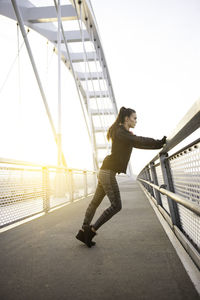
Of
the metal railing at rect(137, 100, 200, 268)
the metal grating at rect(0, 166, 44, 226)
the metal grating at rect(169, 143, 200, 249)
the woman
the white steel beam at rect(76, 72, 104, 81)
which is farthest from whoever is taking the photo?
the white steel beam at rect(76, 72, 104, 81)

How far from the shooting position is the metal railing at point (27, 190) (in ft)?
9.95

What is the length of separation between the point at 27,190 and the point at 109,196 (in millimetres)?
1922

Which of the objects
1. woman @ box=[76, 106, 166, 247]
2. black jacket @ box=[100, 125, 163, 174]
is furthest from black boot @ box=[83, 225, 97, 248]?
black jacket @ box=[100, 125, 163, 174]

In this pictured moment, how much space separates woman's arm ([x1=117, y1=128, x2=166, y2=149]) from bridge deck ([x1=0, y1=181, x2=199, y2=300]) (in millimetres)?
1060

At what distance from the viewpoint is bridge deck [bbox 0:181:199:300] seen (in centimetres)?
137

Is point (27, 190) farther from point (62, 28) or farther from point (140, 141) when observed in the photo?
point (62, 28)

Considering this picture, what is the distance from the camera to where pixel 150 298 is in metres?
1.27

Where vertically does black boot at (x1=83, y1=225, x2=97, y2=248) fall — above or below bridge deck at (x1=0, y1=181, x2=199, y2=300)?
above

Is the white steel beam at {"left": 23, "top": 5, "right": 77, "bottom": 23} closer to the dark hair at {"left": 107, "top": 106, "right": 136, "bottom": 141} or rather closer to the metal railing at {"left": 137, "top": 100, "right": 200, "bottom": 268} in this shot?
the dark hair at {"left": 107, "top": 106, "right": 136, "bottom": 141}

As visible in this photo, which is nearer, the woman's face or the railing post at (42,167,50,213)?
the woman's face

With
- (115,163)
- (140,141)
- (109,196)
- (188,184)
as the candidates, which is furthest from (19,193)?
(188,184)

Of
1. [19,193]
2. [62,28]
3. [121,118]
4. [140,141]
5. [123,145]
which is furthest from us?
[62,28]

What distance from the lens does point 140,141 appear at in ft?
7.03

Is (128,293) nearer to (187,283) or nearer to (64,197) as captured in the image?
(187,283)
